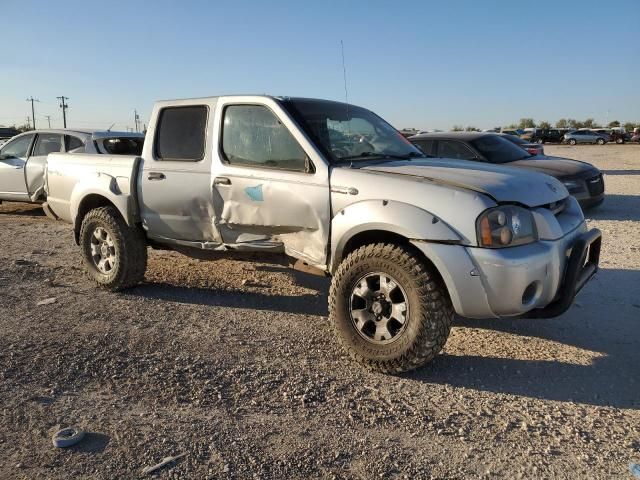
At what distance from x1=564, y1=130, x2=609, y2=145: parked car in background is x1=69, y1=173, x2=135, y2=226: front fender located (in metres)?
59.1

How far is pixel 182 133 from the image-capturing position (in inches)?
204

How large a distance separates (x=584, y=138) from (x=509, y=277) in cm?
6010

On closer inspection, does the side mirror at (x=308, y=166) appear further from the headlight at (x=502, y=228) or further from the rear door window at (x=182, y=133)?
the headlight at (x=502, y=228)

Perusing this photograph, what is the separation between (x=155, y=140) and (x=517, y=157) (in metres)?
7.17

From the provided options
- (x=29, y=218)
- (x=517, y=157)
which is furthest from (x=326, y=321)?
(x=29, y=218)

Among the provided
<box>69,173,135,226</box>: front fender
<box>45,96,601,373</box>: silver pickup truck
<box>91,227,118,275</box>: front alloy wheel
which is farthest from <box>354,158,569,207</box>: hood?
<box>91,227,118,275</box>: front alloy wheel

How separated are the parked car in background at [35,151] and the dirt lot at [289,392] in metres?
4.79

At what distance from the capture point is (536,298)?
3.54 meters

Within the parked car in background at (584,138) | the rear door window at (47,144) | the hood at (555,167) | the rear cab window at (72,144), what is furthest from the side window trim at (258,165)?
the parked car in background at (584,138)

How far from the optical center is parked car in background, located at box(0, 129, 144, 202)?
32.4 ft

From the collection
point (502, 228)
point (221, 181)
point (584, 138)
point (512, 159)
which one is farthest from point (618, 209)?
point (584, 138)

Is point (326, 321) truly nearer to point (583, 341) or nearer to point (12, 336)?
point (583, 341)

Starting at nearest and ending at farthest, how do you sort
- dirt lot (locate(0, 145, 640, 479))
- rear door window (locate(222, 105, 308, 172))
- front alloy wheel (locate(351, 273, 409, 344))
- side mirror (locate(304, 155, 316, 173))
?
dirt lot (locate(0, 145, 640, 479)) → front alloy wheel (locate(351, 273, 409, 344)) → side mirror (locate(304, 155, 316, 173)) → rear door window (locate(222, 105, 308, 172))

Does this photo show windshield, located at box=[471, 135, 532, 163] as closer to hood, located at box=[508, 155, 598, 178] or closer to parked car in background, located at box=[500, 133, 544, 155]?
hood, located at box=[508, 155, 598, 178]
